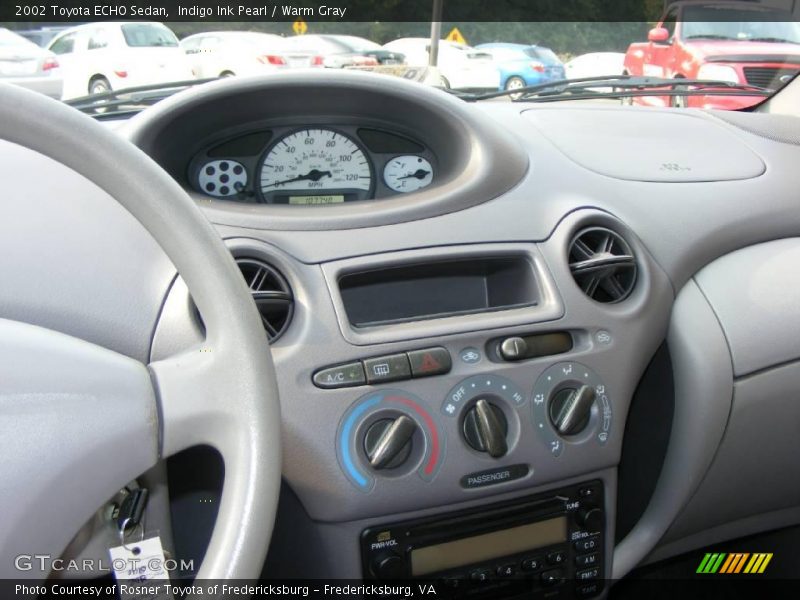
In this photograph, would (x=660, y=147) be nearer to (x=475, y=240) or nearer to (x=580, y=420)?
(x=475, y=240)

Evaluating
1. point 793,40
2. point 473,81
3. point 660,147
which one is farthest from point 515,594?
point 793,40

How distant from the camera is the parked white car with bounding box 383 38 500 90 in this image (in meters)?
1.87

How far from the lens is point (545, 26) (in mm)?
2072

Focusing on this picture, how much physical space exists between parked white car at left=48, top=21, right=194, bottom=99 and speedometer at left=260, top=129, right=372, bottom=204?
10.2 inches

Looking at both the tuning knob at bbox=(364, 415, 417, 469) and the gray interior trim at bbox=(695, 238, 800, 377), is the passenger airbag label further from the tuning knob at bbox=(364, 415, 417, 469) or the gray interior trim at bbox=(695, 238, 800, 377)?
the gray interior trim at bbox=(695, 238, 800, 377)

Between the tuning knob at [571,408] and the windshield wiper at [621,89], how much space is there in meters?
0.82

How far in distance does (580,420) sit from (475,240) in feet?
1.17

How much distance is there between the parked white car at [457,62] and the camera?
187 cm

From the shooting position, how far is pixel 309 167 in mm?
1690

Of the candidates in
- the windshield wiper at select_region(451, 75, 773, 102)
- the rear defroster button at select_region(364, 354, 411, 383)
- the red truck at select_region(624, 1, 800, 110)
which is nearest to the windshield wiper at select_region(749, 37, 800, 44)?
the red truck at select_region(624, 1, 800, 110)

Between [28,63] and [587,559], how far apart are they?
1348 millimetres

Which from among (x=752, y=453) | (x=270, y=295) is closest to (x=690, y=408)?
(x=752, y=453)

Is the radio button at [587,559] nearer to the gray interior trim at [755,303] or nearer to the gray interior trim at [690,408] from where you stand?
the gray interior trim at [690,408]

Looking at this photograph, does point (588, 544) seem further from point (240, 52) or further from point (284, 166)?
point (240, 52)
